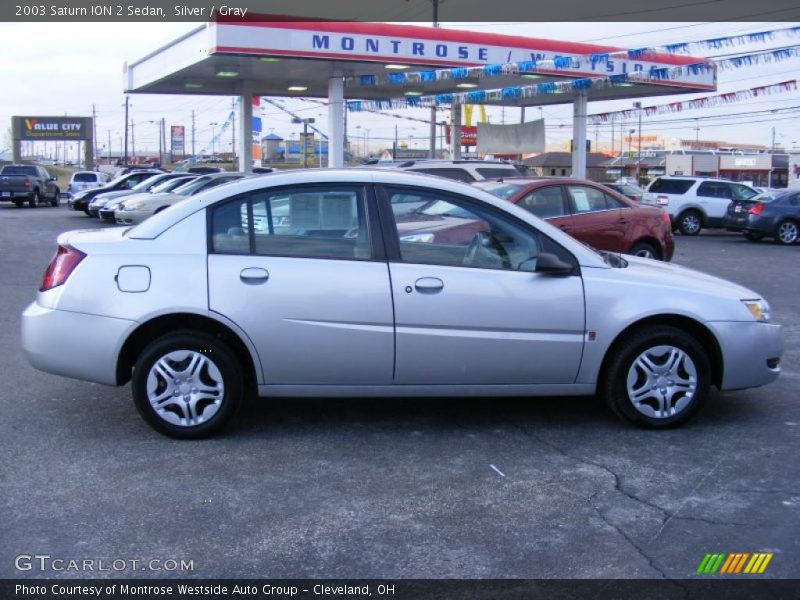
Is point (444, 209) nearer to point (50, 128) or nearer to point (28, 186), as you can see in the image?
point (28, 186)

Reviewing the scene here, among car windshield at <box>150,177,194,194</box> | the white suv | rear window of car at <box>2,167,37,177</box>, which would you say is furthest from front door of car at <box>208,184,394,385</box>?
rear window of car at <box>2,167,37,177</box>

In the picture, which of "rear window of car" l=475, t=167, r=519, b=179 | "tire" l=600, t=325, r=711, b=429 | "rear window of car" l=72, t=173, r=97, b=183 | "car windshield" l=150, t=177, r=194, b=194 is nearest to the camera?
"tire" l=600, t=325, r=711, b=429

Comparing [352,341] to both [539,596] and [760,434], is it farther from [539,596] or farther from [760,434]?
[760,434]

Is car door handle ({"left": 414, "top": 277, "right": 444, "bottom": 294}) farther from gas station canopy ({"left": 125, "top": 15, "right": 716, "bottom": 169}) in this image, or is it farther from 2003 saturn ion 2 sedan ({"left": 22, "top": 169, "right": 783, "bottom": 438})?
gas station canopy ({"left": 125, "top": 15, "right": 716, "bottom": 169})

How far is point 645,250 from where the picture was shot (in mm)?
12570

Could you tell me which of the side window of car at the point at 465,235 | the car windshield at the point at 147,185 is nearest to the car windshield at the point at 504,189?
the side window of car at the point at 465,235

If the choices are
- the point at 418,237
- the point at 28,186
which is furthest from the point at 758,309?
the point at 28,186

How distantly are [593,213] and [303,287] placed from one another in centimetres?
753

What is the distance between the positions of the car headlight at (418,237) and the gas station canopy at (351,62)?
48.3ft

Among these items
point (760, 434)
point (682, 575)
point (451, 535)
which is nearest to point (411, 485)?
point (451, 535)

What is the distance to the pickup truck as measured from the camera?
34.1m

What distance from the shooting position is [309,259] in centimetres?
538

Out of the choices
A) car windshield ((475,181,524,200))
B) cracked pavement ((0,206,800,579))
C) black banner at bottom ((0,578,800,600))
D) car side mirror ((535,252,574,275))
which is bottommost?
black banner at bottom ((0,578,800,600))

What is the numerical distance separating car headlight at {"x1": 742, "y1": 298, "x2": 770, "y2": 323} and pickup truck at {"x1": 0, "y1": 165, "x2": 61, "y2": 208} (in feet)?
110
